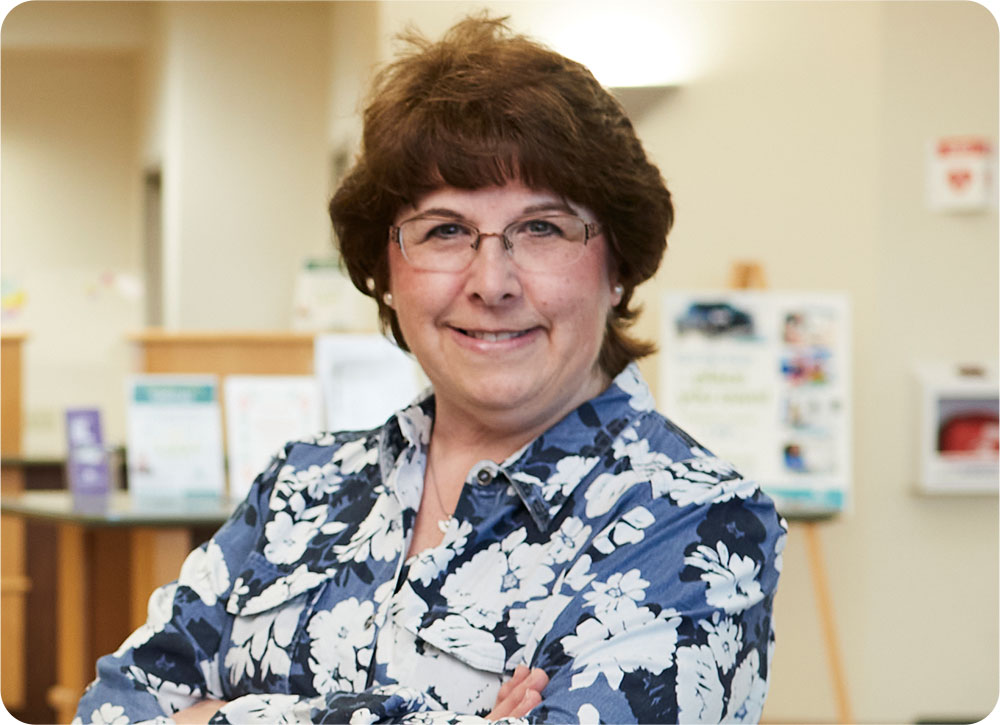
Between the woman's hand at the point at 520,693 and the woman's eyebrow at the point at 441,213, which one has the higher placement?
the woman's eyebrow at the point at 441,213

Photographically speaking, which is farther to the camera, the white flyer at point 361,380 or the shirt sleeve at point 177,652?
the white flyer at point 361,380

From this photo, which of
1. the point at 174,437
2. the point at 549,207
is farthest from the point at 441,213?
the point at 174,437

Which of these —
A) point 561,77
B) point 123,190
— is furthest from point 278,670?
point 123,190

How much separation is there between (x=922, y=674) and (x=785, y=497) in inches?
32.8

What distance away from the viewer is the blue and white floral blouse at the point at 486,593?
1.24 m

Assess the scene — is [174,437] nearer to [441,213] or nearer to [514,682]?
[441,213]

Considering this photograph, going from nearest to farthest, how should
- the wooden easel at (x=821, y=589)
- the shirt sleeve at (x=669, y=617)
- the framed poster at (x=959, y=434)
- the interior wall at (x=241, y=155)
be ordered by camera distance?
1. the shirt sleeve at (x=669, y=617)
2. the wooden easel at (x=821, y=589)
3. the framed poster at (x=959, y=434)
4. the interior wall at (x=241, y=155)

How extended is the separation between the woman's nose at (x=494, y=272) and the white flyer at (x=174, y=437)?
225 cm

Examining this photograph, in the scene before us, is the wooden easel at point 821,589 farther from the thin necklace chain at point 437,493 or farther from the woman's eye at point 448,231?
the woman's eye at point 448,231

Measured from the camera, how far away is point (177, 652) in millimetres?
1521

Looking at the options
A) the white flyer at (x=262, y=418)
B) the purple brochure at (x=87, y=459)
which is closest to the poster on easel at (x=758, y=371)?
the white flyer at (x=262, y=418)

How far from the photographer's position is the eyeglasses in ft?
4.54

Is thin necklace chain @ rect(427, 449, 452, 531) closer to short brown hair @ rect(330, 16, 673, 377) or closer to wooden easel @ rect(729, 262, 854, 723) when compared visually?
short brown hair @ rect(330, 16, 673, 377)

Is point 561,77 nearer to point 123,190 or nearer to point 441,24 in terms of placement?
point 441,24
